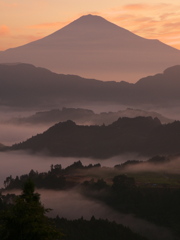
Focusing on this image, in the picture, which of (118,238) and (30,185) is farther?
(118,238)

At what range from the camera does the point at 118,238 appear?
200 m

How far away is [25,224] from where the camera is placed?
1518 inches

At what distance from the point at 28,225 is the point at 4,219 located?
187 centimetres

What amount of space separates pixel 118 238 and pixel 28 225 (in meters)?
167

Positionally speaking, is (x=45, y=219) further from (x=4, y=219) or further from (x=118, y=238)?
(x=118, y=238)

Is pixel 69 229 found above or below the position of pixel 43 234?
below

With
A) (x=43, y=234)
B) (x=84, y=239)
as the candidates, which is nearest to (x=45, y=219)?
(x=43, y=234)

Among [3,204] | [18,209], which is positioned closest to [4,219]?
[18,209]

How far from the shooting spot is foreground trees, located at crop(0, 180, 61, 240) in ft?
126

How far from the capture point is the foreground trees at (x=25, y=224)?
126 ft

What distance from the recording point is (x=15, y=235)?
3928 centimetres

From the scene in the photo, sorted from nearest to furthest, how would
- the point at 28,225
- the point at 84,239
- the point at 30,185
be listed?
→ the point at 28,225 < the point at 30,185 < the point at 84,239

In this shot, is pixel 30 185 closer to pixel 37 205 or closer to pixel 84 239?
pixel 37 205

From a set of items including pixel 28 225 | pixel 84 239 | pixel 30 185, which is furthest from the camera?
pixel 84 239
